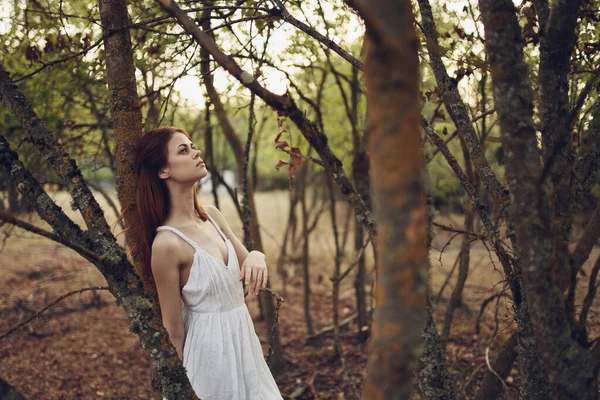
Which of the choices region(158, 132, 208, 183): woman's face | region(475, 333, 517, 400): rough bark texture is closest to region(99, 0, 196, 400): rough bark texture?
region(158, 132, 208, 183): woman's face

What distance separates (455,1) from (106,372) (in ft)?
15.2

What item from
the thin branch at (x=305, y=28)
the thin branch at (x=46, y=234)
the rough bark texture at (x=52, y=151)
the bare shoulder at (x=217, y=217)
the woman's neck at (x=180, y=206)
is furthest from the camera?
the bare shoulder at (x=217, y=217)

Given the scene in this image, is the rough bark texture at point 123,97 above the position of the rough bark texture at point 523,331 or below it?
above

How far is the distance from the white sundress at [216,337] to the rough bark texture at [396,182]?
140cm

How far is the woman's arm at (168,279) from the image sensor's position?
2.23m

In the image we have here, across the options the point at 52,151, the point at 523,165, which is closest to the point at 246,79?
the point at 523,165

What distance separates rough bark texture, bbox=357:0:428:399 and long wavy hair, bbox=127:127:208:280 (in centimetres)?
153

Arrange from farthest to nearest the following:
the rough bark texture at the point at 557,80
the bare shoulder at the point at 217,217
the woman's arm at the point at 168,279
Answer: the bare shoulder at the point at 217,217 → the woman's arm at the point at 168,279 → the rough bark texture at the point at 557,80

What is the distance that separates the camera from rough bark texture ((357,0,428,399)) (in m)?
0.98

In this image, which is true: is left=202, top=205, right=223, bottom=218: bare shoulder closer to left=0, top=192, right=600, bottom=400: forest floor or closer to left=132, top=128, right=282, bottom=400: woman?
left=132, top=128, right=282, bottom=400: woman

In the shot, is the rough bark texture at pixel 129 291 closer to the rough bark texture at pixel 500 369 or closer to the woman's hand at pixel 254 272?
the woman's hand at pixel 254 272

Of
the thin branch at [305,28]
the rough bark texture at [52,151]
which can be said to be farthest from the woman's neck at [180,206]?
the thin branch at [305,28]

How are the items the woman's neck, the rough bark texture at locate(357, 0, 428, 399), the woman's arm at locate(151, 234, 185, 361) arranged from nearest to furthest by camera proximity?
the rough bark texture at locate(357, 0, 428, 399), the woman's arm at locate(151, 234, 185, 361), the woman's neck

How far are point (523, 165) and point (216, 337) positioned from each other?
1.55 metres
